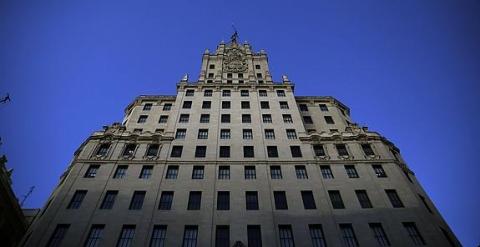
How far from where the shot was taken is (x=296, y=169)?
114ft

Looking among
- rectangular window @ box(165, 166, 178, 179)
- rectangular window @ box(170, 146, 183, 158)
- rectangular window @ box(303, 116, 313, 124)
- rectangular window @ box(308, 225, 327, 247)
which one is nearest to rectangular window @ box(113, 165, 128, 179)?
rectangular window @ box(165, 166, 178, 179)

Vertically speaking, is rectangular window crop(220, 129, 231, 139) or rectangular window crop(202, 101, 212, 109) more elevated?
rectangular window crop(202, 101, 212, 109)

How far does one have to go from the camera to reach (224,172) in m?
34.4

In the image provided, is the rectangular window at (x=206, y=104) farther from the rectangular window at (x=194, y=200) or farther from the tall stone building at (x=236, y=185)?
the rectangular window at (x=194, y=200)

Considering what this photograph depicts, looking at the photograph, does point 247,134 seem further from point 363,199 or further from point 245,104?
point 363,199

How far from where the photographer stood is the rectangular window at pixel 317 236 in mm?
26922

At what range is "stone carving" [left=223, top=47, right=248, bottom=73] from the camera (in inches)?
2267

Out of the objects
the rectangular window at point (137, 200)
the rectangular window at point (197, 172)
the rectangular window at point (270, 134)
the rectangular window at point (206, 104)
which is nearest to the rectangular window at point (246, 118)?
the rectangular window at point (270, 134)

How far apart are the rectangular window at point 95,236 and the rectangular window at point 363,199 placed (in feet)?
79.9

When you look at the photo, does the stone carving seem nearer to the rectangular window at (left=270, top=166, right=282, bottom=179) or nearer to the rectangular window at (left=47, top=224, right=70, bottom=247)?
the rectangular window at (left=270, top=166, right=282, bottom=179)

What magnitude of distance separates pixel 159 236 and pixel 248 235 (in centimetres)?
786

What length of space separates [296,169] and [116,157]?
815 inches

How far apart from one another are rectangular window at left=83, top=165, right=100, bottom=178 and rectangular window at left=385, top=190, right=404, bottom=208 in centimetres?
3086

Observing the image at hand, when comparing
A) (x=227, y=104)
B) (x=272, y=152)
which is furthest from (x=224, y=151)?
(x=227, y=104)
